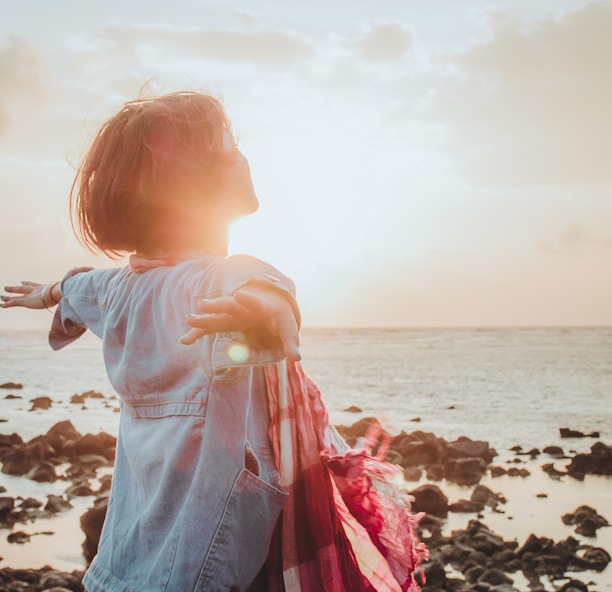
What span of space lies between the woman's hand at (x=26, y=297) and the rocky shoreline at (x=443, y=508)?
384 centimetres

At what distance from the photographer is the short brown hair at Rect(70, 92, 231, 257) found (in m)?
2.02

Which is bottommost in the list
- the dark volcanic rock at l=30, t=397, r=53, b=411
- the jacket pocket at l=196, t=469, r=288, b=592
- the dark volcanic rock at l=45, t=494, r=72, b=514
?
the dark volcanic rock at l=30, t=397, r=53, b=411

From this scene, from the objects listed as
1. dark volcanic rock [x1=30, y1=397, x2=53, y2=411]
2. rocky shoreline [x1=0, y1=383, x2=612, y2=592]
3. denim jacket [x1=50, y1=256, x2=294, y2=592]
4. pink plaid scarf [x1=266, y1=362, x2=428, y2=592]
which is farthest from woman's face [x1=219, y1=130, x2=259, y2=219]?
dark volcanic rock [x1=30, y1=397, x2=53, y2=411]

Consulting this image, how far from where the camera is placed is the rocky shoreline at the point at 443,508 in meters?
6.27

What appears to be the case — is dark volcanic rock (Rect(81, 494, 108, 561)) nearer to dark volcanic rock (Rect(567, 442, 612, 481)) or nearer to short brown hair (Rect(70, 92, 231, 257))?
short brown hair (Rect(70, 92, 231, 257))

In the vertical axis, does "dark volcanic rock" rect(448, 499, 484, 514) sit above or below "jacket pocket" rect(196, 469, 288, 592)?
below

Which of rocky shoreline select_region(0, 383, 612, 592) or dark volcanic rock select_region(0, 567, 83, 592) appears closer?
dark volcanic rock select_region(0, 567, 83, 592)

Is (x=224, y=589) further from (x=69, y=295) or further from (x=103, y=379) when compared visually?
(x=103, y=379)

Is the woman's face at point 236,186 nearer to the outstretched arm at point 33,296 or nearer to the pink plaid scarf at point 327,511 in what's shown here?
the pink plaid scarf at point 327,511

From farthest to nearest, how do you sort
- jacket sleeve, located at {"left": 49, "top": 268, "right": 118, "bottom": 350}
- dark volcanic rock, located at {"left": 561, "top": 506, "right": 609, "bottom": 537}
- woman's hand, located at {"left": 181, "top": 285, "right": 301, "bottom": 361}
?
1. dark volcanic rock, located at {"left": 561, "top": 506, "right": 609, "bottom": 537}
2. jacket sleeve, located at {"left": 49, "top": 268, "right": 118, "bottom": 350}
3. woman's hand, located at {"left": 181, "top": 285, "right": 301, "bottom": 361}

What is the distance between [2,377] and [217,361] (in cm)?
3043

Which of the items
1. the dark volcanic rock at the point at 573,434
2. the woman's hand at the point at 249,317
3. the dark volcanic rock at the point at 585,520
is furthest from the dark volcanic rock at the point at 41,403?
the woman's hand at the point at 249,317

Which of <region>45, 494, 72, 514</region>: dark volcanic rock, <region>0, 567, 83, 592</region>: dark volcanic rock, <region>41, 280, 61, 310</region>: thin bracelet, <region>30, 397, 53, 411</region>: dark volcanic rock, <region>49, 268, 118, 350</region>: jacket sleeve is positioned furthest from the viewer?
<region>30, 397, 53, 411</region>: dark volcanic rock

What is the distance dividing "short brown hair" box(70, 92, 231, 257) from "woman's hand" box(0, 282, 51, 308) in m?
0.53
